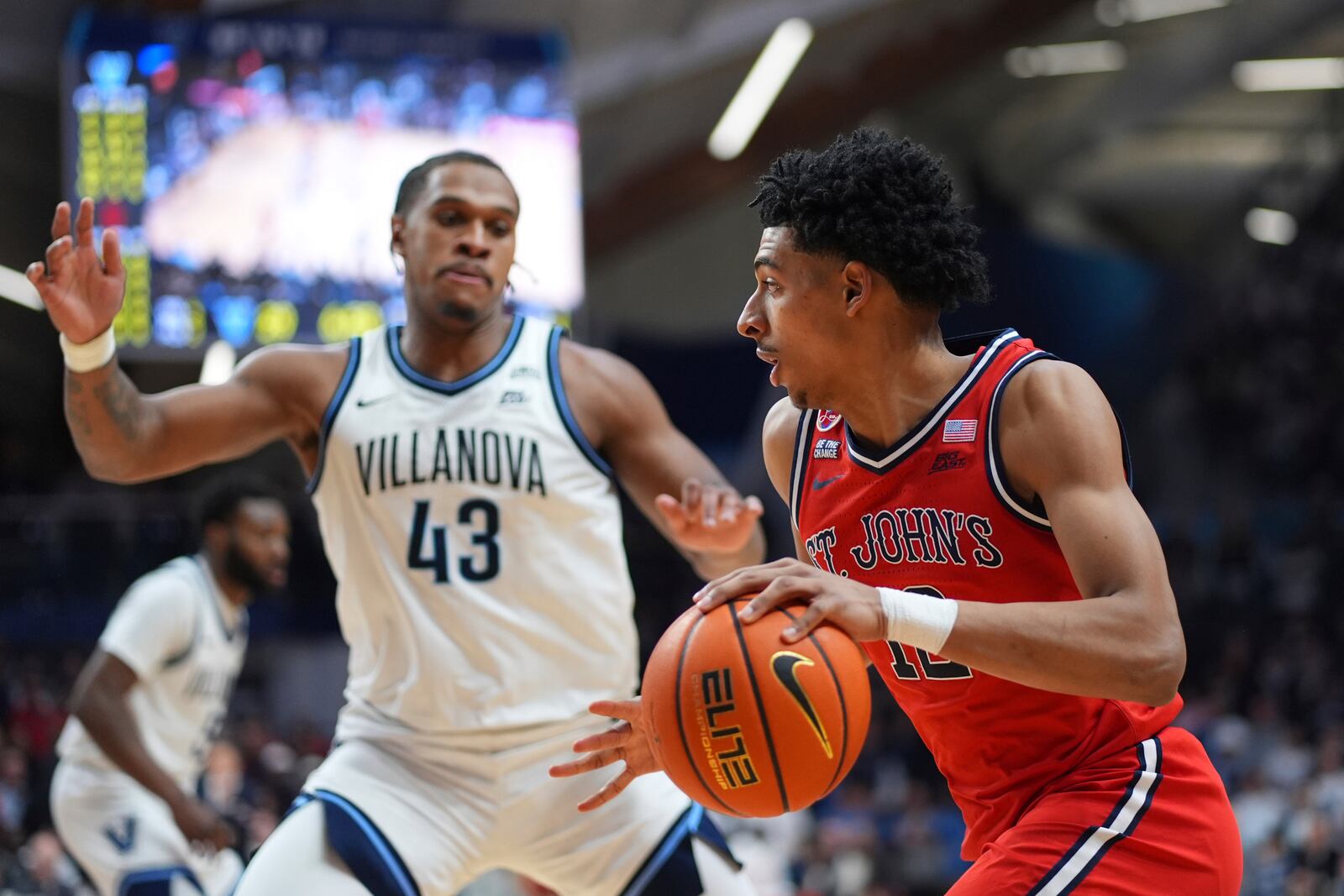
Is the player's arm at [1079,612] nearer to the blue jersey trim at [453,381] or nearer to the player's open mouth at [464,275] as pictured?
the blue jersey trim at [453,381]

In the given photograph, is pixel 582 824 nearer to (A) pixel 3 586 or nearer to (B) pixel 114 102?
(B) pixel 114 102

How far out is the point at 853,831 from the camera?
11.9 meters

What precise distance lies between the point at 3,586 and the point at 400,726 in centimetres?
1195

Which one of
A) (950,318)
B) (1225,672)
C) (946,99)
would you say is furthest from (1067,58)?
(1225,672)

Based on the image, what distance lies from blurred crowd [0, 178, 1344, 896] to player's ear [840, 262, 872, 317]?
5.83 m

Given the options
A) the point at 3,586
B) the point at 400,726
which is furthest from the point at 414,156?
Result: the point at 3,586

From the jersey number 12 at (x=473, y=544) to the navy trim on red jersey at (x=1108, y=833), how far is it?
1.56m

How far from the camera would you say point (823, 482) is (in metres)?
3.10

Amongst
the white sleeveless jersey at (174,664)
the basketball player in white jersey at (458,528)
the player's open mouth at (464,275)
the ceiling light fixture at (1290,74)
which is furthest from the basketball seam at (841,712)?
the ceiling light fixture at (1290,74)

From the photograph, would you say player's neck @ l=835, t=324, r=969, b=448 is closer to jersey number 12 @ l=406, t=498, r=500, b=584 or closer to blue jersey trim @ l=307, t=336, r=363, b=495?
jersey number 12 @ l=406, t=498, r=500, b=584

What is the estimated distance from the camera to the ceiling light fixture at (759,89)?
13.5 meters

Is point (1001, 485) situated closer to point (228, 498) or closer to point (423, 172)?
point (423, 172)

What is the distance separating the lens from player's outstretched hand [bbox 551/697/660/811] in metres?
2.90

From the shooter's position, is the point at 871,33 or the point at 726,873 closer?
the point at 726,873
